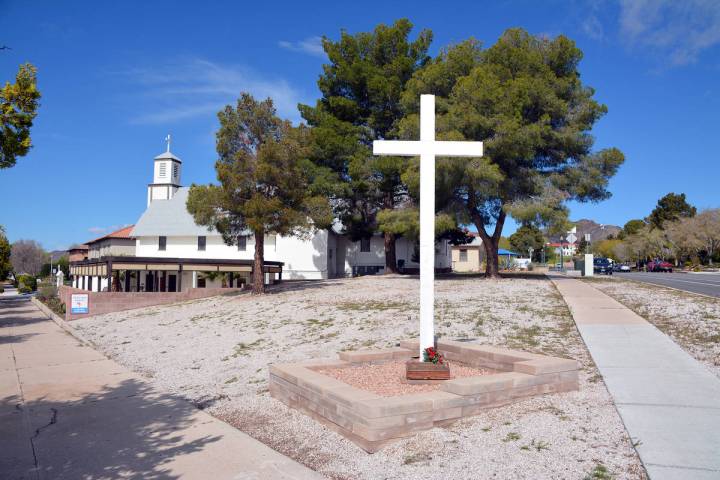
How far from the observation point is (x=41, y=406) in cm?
819

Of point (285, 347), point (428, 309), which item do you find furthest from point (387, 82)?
point (428, 309)

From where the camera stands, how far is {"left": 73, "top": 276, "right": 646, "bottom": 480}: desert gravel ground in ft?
16.7

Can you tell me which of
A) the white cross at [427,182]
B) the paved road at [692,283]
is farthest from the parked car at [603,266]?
the white cross at [427,182]

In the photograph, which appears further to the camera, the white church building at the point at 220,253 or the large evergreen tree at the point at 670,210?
the large evergreen tree at the point at 670,210

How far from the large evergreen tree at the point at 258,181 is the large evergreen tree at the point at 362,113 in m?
6.35

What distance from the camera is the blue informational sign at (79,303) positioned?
23.4 meters

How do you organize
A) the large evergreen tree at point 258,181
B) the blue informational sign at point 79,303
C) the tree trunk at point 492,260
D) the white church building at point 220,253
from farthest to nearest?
the white church building at point 220,253
the tree trunk at point 492,260
the blue informational sign at point 79,303
the large evergreen tree at point 258,181

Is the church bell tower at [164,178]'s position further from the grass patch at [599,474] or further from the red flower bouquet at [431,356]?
the grass patch at [599,474]

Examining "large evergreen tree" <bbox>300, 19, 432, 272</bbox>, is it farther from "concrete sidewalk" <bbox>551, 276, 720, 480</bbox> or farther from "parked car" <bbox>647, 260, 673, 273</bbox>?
"parked car" <bbox>647, 260, 673, 273</bbox>

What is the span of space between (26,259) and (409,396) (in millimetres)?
105861

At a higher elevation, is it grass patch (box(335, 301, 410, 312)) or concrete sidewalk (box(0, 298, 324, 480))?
grass patch (box(335, 301, 410, 312))

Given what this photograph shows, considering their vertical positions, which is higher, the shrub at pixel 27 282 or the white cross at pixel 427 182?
the white cross at pixel 427 182

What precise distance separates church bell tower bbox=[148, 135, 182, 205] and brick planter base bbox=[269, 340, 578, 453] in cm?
5005

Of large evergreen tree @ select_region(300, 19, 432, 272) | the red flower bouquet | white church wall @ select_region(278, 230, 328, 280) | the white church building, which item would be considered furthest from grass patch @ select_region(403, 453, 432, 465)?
white church wall @ select_region(278, 230, 328, 280)
